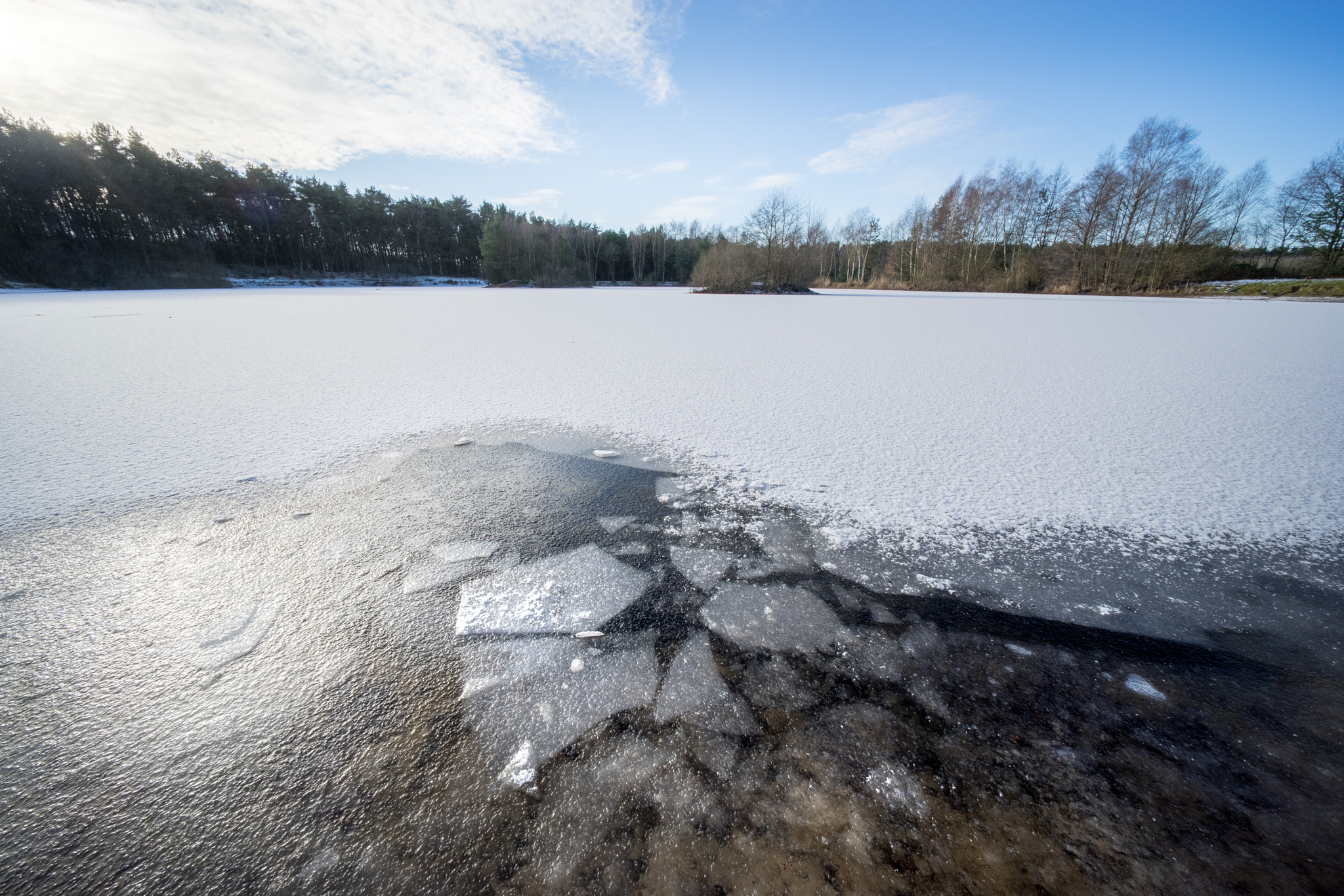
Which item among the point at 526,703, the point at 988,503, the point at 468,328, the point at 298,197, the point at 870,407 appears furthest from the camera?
the point at 298,197

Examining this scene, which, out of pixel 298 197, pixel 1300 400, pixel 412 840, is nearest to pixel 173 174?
pixel 298 197

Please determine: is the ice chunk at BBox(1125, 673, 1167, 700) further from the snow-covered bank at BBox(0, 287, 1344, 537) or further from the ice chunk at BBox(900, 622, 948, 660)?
the snow-covered bank at BBox(0, 287, 1344, 537)

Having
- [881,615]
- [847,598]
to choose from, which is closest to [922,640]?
[881,615]

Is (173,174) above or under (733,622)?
above

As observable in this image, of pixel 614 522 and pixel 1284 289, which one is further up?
pixel 1284 289

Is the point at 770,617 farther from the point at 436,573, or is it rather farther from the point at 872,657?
the point at 436,573

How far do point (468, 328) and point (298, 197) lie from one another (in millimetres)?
38792

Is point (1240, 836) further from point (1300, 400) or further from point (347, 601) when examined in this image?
point (1300, 400)

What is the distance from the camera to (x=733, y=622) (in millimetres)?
1562

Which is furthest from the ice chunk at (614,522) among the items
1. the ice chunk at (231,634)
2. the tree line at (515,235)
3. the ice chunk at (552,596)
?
the tree line at (515,235)

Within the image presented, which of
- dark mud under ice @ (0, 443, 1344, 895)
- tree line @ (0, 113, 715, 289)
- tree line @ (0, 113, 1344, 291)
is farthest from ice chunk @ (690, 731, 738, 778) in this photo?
tree line @ (0, 113, 715, 289)

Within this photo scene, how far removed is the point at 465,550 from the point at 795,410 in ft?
8.65

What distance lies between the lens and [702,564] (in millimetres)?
1868

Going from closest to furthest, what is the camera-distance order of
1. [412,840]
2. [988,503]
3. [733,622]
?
[412,840], [733,622], [988,503]
